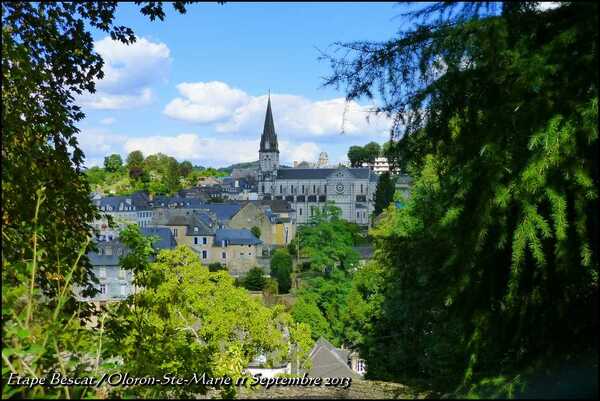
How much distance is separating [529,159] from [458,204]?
706 mm

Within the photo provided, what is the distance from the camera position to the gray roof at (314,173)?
11062cm

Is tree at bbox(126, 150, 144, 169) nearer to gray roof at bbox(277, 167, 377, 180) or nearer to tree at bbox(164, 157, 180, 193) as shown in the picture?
tree at bbox(164, 157, 180, 193)

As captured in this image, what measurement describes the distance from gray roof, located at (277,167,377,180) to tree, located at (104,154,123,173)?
35.7 m

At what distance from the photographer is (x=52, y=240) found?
5.91 metres

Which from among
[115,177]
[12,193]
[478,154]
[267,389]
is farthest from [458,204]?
[115,177]

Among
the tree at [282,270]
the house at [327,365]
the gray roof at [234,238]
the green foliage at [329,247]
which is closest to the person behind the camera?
the house at [327,365]

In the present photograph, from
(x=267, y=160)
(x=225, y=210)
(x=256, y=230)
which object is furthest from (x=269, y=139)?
(x=256, y=230)

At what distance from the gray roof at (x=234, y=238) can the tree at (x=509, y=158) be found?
59545 mm

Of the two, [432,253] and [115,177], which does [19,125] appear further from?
[115,177]

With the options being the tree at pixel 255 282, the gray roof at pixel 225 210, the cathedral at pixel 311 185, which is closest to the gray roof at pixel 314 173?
the cathedral at pixel 311 185

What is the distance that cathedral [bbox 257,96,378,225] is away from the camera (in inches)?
4338

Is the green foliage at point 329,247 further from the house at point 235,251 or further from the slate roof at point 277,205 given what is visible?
the slate roof at point 277,205

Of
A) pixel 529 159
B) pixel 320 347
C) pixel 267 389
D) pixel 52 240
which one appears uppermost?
pixel 529 159

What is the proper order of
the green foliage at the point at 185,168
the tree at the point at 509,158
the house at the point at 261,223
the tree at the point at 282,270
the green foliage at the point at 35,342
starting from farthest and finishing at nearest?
1. the green foliage at the point at 185,168
2. the house at the point at 261,223
3. the tree at the point at 282,270
4. the tree at the point at 509,158
5. the green foliage at the point at 35,342
